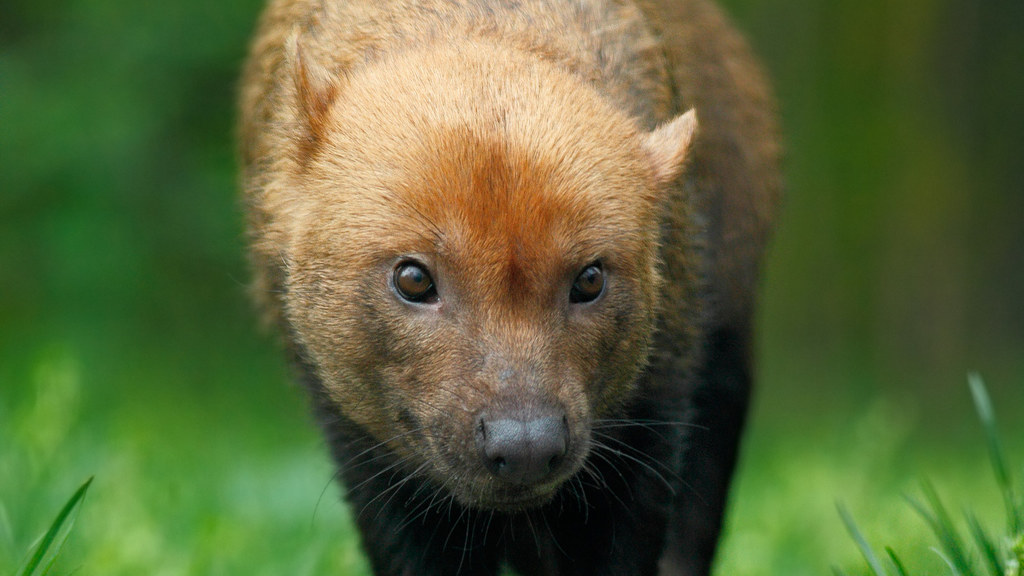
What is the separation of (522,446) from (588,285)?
0.63m

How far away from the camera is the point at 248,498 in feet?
21.6

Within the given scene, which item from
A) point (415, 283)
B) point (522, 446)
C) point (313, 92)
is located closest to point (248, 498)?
point (313, 92)

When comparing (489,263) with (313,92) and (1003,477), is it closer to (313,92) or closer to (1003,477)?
(313,92)

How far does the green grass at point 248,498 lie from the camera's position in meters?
4.64

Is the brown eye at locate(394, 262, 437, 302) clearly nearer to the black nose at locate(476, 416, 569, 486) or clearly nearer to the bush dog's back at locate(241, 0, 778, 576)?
the bush dog's back at locate(241, 0, 778, 576)

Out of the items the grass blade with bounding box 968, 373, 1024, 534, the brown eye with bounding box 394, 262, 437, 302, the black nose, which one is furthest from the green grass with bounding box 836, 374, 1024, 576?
the brown eye with bounding box 394, 262, 437, 302

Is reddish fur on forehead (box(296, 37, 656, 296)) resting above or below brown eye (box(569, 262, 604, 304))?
above

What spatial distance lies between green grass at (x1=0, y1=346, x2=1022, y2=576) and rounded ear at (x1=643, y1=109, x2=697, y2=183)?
1.22 meters

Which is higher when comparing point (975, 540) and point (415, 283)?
point (415, 283)

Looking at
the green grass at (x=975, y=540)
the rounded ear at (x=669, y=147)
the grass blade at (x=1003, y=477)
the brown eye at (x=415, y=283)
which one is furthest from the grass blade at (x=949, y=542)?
the brown eye at (x=415, y=283)

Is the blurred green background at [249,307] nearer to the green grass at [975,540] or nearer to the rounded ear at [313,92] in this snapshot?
the rounded ear at [313,92]

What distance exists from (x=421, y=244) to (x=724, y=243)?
6.45 ft

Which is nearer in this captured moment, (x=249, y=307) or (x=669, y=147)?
(x=669, y=147)

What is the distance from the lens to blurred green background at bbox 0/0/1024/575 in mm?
5551
